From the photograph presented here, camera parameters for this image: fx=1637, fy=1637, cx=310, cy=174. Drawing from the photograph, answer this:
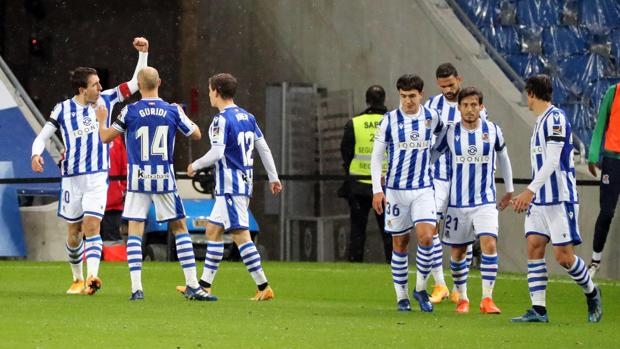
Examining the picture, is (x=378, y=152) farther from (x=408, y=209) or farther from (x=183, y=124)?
(x=183, y=124)

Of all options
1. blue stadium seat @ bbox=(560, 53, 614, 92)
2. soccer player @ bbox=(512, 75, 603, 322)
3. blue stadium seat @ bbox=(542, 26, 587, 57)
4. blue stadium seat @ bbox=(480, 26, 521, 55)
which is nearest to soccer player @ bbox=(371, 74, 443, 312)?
soccer player @ bbox=(512, 75, 603, 322)

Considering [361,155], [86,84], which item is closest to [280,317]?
[86,84]

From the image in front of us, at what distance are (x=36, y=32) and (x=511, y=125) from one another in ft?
36.8

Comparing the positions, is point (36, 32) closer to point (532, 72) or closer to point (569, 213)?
point (532, 72)

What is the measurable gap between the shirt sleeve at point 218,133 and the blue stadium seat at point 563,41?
10.1m

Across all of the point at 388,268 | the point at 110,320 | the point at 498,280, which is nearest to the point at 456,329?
the point at 110,320

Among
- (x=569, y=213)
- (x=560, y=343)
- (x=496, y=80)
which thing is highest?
(x=496, y=80)

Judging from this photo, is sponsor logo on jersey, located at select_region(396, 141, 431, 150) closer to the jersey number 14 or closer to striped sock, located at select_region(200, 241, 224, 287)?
striped sock, located at select_region(200, 241, 224, 287)

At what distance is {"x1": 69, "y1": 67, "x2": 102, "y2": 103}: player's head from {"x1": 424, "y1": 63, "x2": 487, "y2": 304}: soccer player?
2.88m

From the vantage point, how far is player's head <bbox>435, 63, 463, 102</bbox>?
1398 cm

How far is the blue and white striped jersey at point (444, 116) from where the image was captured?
13.8 metres

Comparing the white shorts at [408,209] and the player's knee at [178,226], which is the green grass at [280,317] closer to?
the player's knee at [178,226]

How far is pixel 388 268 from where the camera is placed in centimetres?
1873

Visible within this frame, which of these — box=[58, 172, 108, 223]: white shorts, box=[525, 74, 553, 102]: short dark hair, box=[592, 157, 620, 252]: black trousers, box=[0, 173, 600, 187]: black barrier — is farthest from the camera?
box=[0, 173, 600, 187]: black barrier
